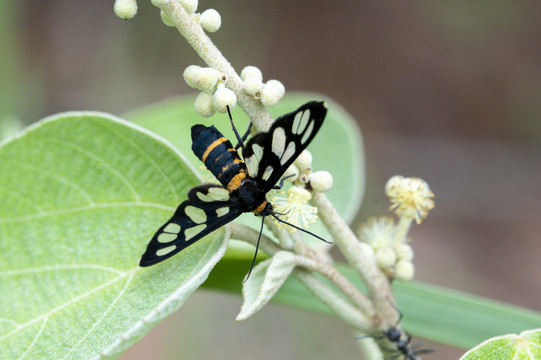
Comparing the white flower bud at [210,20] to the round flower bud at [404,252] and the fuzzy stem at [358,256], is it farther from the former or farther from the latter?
the round flower bud at [404,252]

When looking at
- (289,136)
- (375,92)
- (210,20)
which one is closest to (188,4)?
(210,20)

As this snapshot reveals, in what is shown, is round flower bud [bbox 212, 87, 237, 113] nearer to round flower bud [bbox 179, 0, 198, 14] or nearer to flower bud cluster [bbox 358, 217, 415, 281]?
round flower bud [bbox 179, 0, 198, 14]

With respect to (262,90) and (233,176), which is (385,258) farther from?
(262,90)

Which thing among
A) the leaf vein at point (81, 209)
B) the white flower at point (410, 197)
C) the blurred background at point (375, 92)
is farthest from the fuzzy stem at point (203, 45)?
the blurred background at point (375, 92)

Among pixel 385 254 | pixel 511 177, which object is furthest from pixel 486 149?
pixel 385 254

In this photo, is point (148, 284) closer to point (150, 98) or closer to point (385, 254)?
point (385, 254)

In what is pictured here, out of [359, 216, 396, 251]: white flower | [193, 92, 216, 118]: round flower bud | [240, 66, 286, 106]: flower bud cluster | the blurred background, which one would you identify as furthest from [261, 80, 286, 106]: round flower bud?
the blurred background

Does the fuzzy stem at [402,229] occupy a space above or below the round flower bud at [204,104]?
below
